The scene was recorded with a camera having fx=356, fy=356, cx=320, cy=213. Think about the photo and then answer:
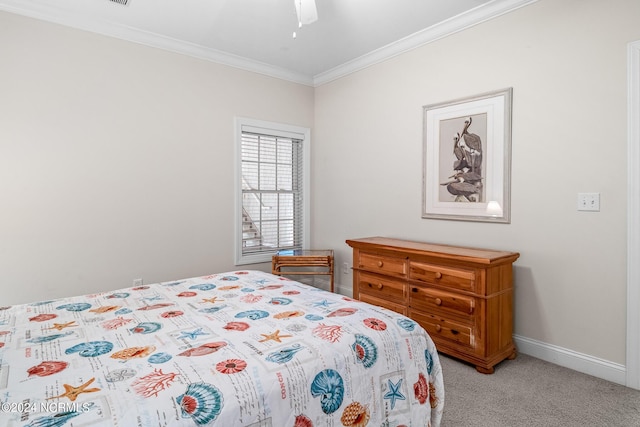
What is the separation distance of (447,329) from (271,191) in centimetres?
258

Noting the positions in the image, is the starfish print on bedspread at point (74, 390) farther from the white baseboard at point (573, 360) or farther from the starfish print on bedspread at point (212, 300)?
the white baseboard at point (573, 360)

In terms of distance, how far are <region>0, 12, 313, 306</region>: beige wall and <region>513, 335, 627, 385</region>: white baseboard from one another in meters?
2.93

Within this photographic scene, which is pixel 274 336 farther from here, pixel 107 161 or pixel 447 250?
pixel 107 161

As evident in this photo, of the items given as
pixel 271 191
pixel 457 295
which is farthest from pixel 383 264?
pixel 271 191

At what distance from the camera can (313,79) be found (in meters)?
4.61

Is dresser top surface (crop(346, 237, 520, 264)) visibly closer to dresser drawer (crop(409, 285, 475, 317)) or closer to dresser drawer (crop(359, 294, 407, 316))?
dresser drawer (crop(409, 285, 475, 317))

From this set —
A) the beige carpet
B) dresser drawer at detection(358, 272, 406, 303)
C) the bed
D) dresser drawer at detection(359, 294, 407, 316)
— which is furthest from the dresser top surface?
the bed

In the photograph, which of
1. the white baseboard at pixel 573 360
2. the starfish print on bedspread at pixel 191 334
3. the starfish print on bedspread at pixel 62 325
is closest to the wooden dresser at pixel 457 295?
the white baseboard at pixel 573 360

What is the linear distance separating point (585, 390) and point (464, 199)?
155 centimetres

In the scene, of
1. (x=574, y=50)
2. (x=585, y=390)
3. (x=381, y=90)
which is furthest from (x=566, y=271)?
(x=381, y=90)

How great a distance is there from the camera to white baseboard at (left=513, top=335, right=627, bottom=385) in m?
2.32

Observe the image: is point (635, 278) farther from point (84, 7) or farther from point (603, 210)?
point (84, 7)

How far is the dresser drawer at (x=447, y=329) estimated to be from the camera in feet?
8.41

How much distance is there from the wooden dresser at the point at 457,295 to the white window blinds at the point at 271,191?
66.3 inches
